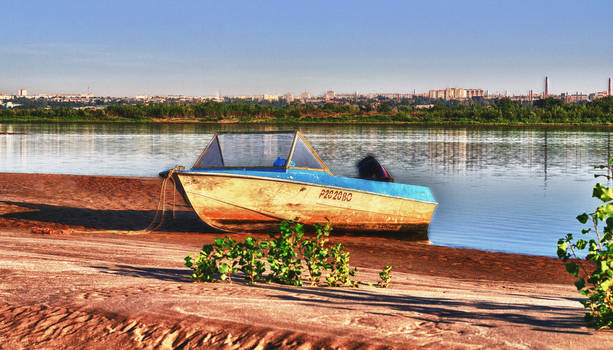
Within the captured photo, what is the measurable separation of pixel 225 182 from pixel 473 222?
9199 mm

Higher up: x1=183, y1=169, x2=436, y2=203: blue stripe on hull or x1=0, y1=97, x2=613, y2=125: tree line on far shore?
x1=0, y1=97, x2=613, y2=125: tree line on far shore

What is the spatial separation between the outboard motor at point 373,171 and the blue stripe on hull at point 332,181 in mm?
418

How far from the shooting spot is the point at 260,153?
14664 mm

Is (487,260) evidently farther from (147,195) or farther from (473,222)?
(147,195)

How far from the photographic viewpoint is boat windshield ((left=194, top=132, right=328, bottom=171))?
14.5 m

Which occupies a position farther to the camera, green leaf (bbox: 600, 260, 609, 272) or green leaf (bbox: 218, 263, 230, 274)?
green leaf (bbox: 218, 263, 230, 274)

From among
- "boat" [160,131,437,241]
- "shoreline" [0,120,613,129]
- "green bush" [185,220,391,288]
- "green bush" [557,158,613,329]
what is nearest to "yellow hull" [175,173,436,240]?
"boat" [160,131,437,241]

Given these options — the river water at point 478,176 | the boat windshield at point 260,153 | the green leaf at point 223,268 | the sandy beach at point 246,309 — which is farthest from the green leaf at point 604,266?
the river water at point 478,176

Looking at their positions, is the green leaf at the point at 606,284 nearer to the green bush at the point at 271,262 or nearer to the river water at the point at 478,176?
the green bush at the point at 271,262

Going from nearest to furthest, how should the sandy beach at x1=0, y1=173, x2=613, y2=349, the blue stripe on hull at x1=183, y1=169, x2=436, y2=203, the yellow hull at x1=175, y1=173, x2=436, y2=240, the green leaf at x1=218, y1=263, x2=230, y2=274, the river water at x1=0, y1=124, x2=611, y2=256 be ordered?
the sandy beach at x1=0, y1=173, x2=613, y2=349
the green leaf at x1=218, y1=263, x2=230, y2=274
the yellow hull at x1=175, y1=173, x2=436, y2=240
the blue stripe on hull at x1=183, y1=169, x2=436, y2=203
the river water at x1=0, y1=124, x2=611, y2=256

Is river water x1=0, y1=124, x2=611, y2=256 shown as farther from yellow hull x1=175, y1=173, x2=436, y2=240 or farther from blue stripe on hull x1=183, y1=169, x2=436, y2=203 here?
yellow hull x1=175, y1=173, x2=436, y2=240

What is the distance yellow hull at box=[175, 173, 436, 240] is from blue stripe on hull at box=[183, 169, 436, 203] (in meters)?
0.12

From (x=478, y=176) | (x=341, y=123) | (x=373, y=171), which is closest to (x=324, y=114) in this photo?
(x=341, y=123)

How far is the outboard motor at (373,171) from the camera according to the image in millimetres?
15531
